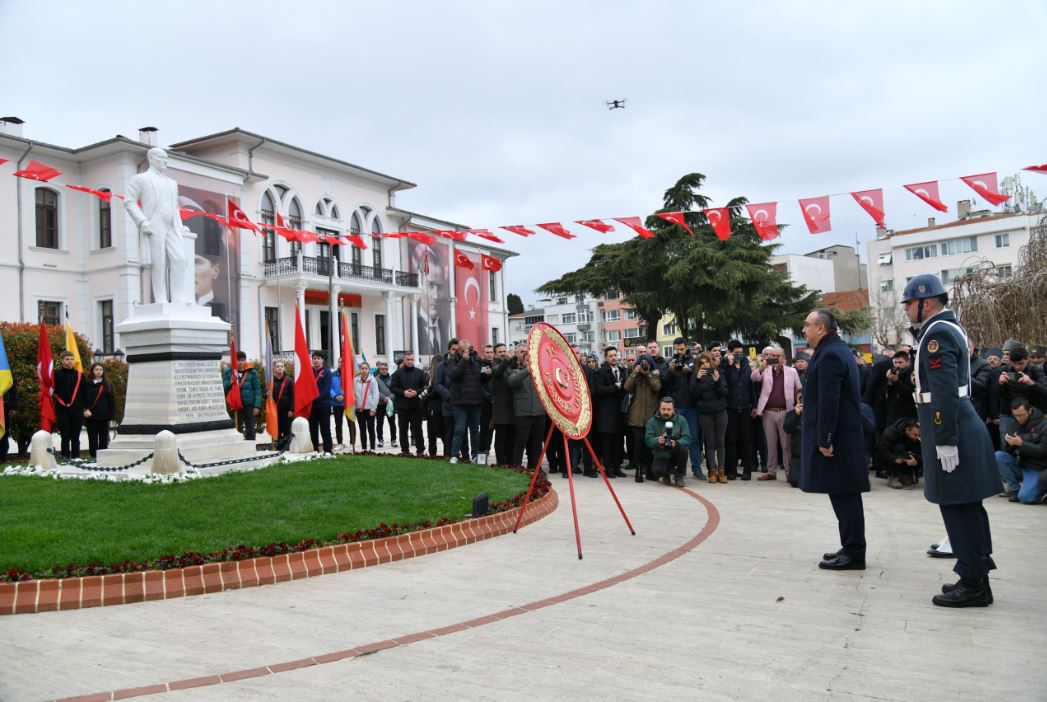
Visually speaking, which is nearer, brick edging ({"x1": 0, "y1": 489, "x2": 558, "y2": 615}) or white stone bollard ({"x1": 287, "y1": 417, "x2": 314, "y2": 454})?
brick edging ({"x1": 0, "y1": 489, "x2": 558, "y2": 615})

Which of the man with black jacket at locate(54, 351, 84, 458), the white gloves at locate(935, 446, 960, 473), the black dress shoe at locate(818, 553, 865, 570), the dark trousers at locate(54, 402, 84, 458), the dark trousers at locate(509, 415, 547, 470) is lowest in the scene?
the black dress shoe at locate(818, 553, 865, 570)

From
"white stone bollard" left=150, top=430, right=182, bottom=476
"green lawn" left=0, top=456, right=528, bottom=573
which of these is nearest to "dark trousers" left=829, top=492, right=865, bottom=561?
"green lawn" left=0, top=456, right=528, bottom=573

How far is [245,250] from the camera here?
116 ft

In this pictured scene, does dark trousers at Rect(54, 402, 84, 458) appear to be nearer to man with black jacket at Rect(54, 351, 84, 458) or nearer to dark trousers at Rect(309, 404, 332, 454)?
man with black jacket at Rect(54, 351, 84, 458)

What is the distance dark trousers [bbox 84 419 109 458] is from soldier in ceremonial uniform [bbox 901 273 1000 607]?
1274 centimetres

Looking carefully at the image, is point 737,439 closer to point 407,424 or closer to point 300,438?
point 407,424

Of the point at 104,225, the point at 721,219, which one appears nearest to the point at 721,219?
the point at 721,219

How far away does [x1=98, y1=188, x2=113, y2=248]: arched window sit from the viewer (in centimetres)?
3147

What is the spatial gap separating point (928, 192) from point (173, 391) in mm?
12437

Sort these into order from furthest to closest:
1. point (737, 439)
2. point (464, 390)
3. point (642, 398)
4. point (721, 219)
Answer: point (721, 219) < point (464, 390) < point (737, 439) < point (642, 398)

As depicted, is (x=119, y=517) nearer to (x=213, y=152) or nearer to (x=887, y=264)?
(x=213, y=152)

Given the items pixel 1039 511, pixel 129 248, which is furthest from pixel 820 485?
pixel 129 248

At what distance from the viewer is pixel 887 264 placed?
64.8 metres

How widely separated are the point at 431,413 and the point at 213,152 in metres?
27.6
